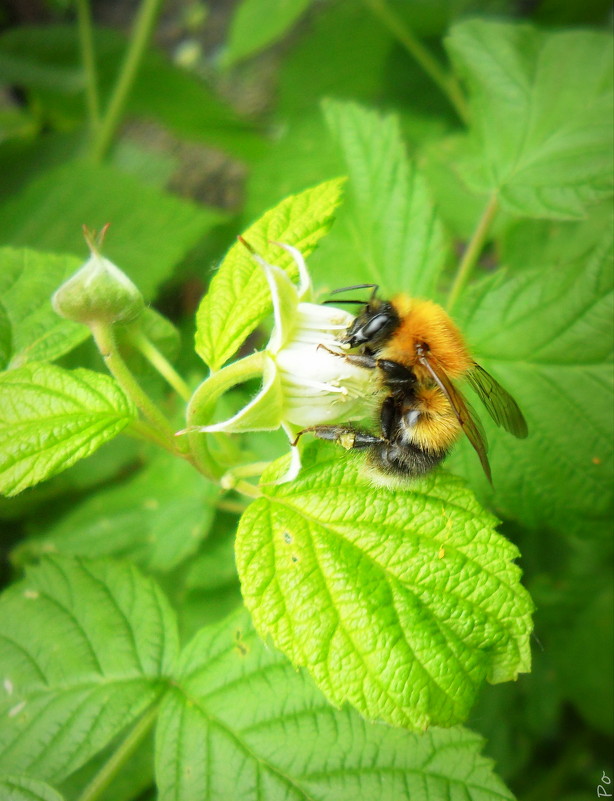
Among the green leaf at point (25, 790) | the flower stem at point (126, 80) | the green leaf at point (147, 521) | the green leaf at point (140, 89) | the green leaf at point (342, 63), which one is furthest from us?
the green leaf at point (342, 63)

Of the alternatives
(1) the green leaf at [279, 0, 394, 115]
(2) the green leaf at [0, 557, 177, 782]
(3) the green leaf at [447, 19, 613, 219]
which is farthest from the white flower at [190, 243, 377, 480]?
(1) the green leaf at [279, 0, 394, 115]

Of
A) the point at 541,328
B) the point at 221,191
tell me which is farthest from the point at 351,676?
the point at 221,191

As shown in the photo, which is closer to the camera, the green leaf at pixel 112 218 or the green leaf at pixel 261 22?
the green leaf at pixel 112 218

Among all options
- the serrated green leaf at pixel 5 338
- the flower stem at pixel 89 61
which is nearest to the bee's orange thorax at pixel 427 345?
the serrated green leaf at pixel 5 338

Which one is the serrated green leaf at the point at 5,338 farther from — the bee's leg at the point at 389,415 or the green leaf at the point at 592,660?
the green leaf at the point at 592,660

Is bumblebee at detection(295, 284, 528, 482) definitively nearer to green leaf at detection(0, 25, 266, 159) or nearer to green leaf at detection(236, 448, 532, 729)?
green leaf at detection(236, 448, 532, 729)

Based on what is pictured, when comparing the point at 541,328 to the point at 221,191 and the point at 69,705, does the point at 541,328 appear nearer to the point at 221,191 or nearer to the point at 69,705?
the point at 69,705
